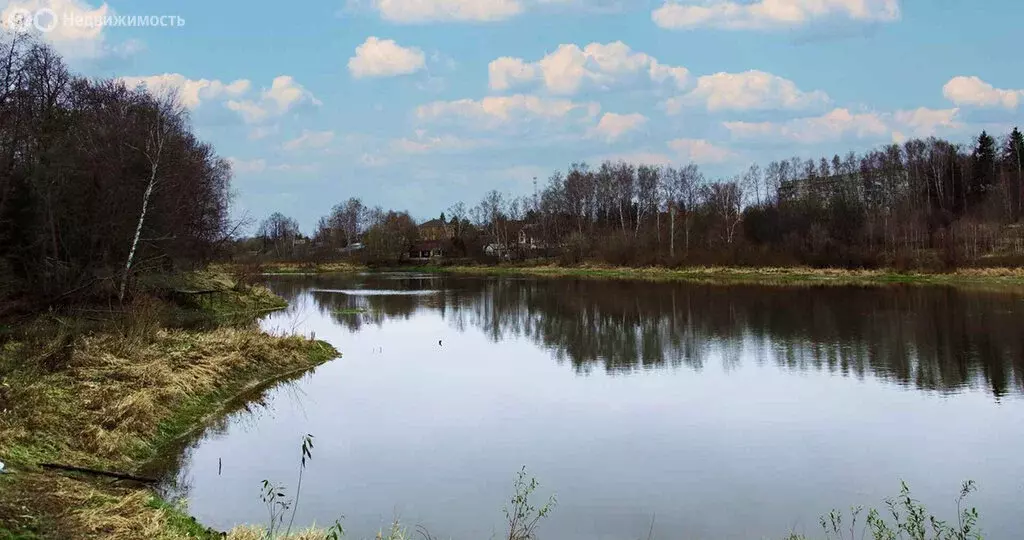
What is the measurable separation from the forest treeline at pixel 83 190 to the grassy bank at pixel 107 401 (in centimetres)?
189

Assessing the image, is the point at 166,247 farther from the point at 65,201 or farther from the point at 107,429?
the point at 107,429

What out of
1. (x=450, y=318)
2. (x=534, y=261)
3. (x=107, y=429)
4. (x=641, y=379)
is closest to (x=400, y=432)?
(x=107, y=429)

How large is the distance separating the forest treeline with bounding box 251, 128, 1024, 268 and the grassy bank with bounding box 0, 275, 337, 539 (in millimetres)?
48776

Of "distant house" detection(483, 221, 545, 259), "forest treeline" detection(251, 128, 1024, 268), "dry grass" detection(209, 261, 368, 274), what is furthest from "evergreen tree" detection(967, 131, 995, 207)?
"dry grass" detection(209, 261, 368, 274)

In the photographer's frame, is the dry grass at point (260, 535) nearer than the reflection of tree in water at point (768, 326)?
Yes

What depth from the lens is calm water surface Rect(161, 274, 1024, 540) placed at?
8.95 meters

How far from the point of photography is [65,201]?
2000cm

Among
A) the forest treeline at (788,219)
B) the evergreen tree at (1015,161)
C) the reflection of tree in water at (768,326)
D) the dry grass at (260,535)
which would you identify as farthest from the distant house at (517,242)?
the dry grass at (260,535)

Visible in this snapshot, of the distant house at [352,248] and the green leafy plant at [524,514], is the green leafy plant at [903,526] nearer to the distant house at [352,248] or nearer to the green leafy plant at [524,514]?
the green leafy plant at [524,514]

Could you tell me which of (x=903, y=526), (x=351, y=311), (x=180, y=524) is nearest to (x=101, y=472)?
(x=180, y=524)

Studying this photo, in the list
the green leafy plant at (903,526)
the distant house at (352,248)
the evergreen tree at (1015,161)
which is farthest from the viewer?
the distant house at (352,248)

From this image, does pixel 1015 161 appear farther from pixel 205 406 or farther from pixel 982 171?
pixel 205 406

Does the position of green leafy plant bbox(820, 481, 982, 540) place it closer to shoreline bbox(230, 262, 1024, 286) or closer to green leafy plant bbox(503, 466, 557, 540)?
green leafy plant bbox(503, 466, 557, 540)

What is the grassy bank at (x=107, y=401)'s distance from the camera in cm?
698
